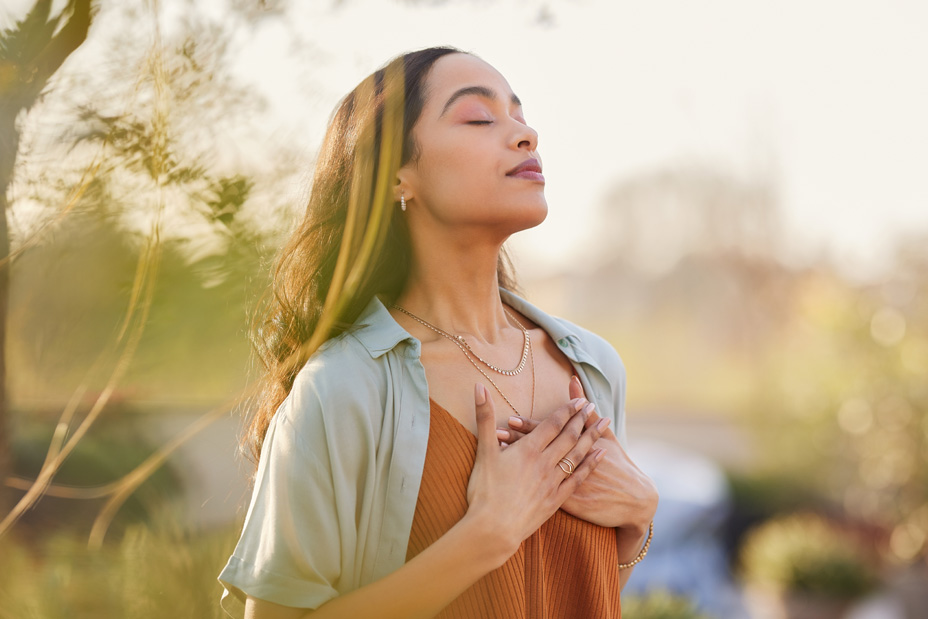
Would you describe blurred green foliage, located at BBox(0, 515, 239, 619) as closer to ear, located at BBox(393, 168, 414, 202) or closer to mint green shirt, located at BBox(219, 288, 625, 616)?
mint green shirt, located at BBox(219, 288, 625, 616)

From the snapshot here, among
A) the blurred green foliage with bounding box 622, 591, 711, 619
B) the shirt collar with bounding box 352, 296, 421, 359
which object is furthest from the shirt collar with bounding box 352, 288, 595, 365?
the blurred green foliage with bounding box 622, 591, 711, 619

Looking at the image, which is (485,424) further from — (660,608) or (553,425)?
(660,608)

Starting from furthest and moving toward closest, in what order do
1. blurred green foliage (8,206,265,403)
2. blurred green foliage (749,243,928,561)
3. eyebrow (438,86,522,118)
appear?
blurred green foliage (749,243,928,561) < eyebrow (438,86,522,118) < blurred green foliage (8,206,265,403)

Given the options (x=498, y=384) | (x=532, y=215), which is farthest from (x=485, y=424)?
(x=532, y=215)

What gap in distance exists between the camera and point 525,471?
1.23 metres

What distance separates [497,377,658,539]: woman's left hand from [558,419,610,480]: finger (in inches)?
0.7

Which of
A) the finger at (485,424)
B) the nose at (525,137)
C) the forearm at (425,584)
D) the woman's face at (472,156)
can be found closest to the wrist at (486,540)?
the forearm at (425,584)

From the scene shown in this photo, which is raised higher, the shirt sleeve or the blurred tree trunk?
the blurred tree trunk

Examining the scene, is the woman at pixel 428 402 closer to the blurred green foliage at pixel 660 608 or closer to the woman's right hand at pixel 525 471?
the woman's right hand at pixel 525 471

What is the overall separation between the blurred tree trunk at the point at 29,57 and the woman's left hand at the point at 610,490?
0.80 meters

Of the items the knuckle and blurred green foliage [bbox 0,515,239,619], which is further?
the knuckle

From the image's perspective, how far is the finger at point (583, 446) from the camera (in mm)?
1274

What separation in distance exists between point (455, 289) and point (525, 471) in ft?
1.26

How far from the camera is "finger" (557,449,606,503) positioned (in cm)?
125
